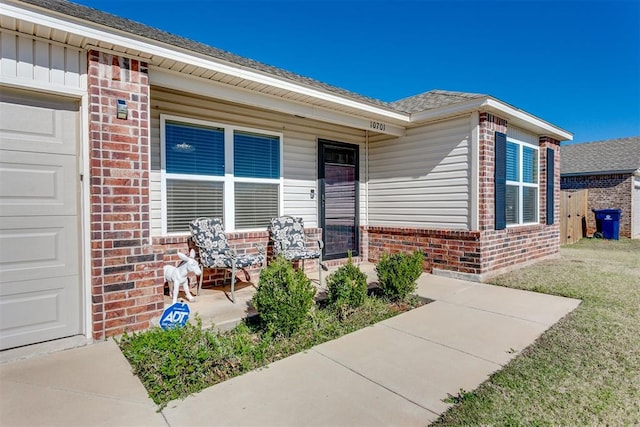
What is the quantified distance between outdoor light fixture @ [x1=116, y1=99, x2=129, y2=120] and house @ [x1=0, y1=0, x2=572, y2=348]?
0.01 m

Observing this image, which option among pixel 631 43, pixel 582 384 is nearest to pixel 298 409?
pixel 582 384

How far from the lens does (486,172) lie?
Answer: 5406 mm

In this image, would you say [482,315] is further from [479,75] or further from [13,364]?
[479,75]

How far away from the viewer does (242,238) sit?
5148 millimetres

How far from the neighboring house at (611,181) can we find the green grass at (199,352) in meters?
14.0

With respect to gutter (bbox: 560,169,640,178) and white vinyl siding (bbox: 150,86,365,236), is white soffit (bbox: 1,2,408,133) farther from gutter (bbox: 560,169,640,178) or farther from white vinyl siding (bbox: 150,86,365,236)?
gutter (bbox: 560,169,640,178)

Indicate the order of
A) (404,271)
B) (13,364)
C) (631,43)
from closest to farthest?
(13,364), (404,271), (631,43)

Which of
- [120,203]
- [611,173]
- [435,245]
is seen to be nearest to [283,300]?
[120,203]

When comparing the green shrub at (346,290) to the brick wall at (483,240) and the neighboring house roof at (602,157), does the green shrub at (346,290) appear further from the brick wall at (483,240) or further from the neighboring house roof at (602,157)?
the neighboring house roof at (602,157)

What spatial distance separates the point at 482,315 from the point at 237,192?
148 inches

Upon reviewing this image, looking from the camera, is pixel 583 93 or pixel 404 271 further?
pixel 583 93

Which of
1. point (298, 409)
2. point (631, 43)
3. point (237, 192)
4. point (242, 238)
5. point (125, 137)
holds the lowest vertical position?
point (298, 409)

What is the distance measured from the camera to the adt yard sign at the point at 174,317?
2.82m

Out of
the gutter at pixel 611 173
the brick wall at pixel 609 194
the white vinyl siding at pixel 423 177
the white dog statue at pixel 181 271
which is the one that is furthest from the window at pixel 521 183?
the gutter at pixel 611 173
